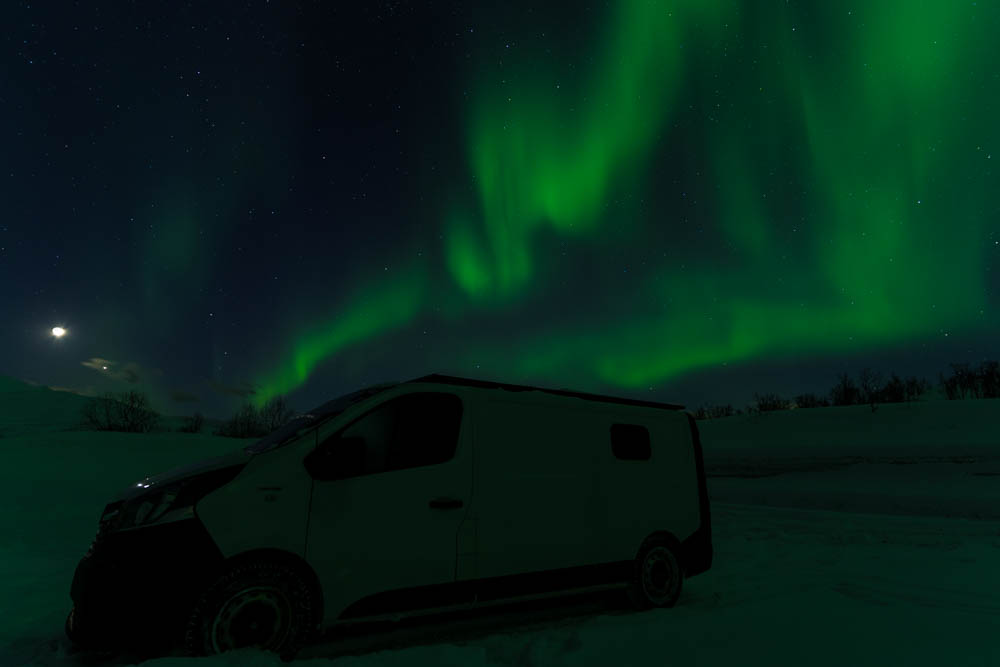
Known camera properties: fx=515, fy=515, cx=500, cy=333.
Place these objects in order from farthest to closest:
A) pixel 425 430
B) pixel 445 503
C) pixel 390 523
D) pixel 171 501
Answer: pixel 425 430 → pixel 445 503 → pixel 390 523 → pixel 171 501

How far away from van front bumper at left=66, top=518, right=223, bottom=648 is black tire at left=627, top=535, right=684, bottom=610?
4.23 meters

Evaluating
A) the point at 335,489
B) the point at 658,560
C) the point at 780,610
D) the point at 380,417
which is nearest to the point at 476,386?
the point at 380,417

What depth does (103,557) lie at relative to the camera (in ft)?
11.6

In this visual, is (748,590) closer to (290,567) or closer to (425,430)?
(425,430)

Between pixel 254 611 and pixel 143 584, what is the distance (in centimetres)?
74

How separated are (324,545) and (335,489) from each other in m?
0.41

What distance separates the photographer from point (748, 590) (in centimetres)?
582

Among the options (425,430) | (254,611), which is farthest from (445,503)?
(254,611)

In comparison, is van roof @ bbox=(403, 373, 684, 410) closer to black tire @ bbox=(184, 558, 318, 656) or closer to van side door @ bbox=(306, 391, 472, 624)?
van side door @ bbox=(306, 391, 472, 624)

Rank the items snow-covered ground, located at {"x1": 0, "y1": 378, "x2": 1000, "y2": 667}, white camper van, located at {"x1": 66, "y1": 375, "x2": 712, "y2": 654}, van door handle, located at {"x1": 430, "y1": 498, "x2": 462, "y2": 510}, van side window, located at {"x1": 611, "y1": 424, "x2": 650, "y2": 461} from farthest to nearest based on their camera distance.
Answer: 1. van side window, located at {"x1": 611, "y1": 424, "x2": 650, "y2": 461}
2. van door handle, located at {"x1": 430, "y1": 498, "x2": 462, "y2": 510}
3. snow-covered ground, located at {"x1": 0, "y1": 378, "x2": 1000, "y2": 667}
4. white camper van, located at {"x1": 66, "y1": 375, "x2": 712, "y2": 654}

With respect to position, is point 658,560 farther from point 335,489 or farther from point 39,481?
point 39,481

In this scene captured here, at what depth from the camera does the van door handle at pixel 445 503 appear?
440 cm

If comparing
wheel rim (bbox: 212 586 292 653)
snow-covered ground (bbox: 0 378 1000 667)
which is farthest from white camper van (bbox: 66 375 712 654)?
snow-covered ground (bbox: 0 378 1000 667)

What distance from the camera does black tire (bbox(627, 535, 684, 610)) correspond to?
5672 millimetres
